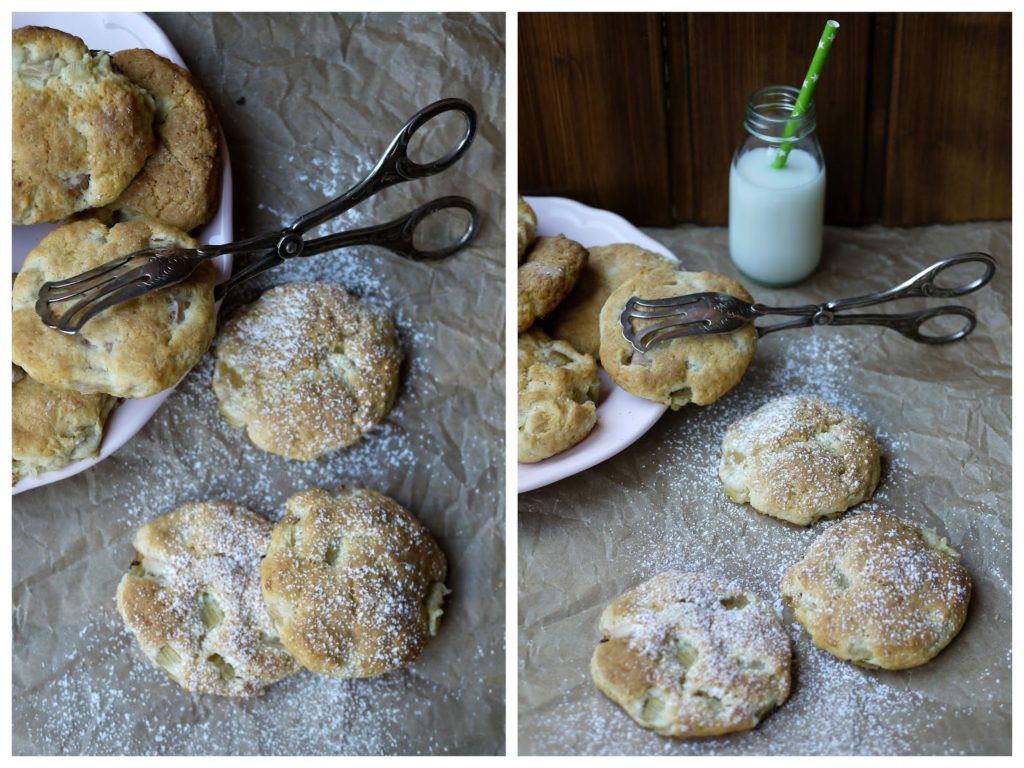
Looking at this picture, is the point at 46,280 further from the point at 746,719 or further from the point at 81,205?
the point at 746,719

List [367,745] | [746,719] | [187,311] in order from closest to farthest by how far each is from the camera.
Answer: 1. [746,719]
2. [187,311]
3. [367,745]

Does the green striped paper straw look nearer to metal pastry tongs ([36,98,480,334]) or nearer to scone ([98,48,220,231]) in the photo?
metal pastry tongs ([36,98,480,334])

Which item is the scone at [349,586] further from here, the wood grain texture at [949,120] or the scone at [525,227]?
the wood grain texture at [949,120]

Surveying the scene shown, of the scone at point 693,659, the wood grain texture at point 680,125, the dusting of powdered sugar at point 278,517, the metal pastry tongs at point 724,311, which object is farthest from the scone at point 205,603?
the wood grain texture at point 680,125

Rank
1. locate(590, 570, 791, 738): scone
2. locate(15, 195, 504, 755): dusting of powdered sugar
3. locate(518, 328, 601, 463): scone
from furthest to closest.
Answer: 1. locate(15, 195, 504, 755): dusting of powdered sugar
2. locate(518, 328, 601, 463): scone
3. locate(590, 570, 791, 738): scone

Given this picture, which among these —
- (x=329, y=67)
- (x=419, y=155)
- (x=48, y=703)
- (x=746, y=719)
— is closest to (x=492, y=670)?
(x=746, y=719)

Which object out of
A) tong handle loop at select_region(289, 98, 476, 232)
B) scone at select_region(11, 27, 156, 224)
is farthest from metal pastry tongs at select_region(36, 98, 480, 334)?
scone at select_region(11, 27, 156, 224)
